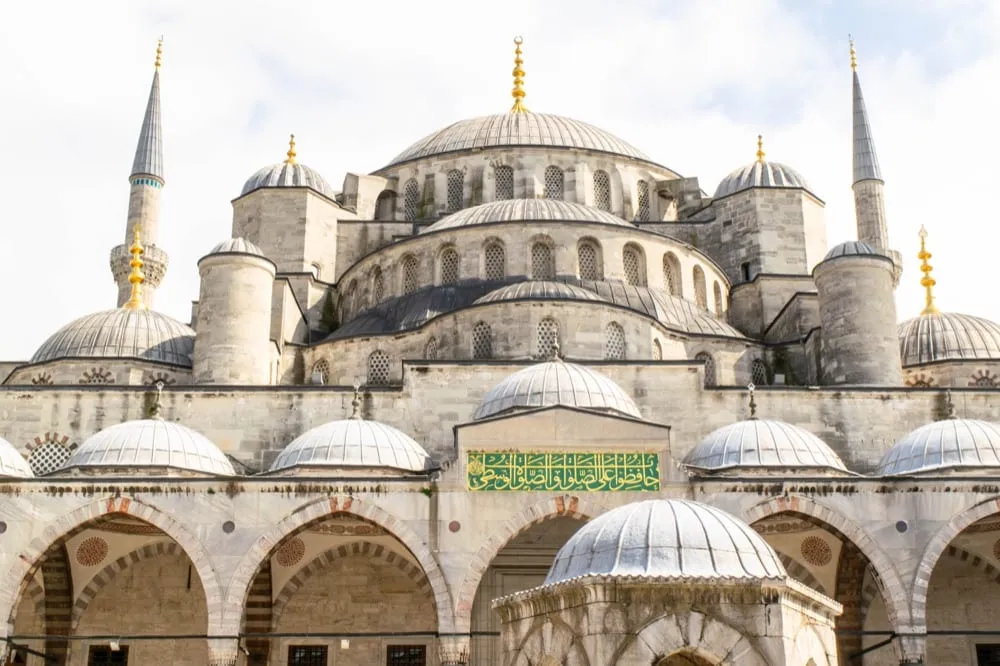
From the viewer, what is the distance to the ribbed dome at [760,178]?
25453 millimetres

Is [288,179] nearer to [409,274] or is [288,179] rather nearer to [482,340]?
[409,274]

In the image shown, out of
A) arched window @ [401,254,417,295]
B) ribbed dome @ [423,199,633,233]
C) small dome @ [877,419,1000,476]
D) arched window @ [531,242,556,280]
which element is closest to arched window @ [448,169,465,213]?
→ ribbed dome @ [423,199,633,233]

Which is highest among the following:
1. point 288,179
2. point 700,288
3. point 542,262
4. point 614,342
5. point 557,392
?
point 288,179

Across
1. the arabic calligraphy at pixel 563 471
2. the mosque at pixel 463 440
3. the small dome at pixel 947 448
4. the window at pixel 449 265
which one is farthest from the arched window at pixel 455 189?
the small dome at pixel 947 448

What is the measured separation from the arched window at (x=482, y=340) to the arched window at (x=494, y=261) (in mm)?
2018

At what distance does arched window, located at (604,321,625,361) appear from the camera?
19203 mm

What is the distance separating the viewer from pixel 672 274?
22141mm

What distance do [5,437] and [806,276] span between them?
1440 cm

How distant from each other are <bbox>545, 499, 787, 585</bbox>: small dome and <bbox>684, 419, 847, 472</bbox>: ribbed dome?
30.1 ft

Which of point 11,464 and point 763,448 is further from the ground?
point 763,448

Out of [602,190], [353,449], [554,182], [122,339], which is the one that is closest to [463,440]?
[353,449]

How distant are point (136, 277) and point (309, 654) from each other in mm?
9174

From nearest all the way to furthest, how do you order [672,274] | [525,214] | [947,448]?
[947,448] → [525,214] → [672,274]

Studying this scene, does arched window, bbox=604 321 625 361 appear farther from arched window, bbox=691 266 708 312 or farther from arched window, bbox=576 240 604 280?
arched window, bbox=691 266 708 312
